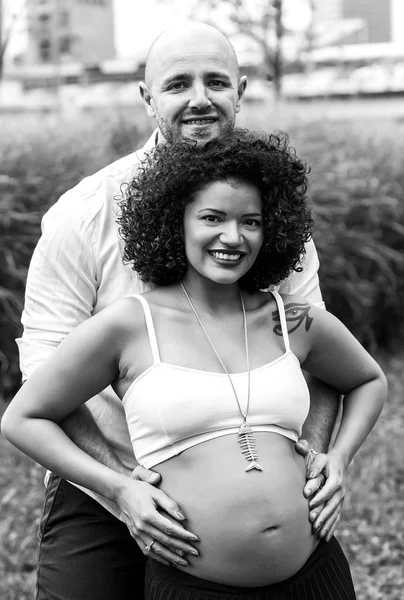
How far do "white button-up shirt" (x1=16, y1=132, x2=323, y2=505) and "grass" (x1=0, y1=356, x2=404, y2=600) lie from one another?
201 cm

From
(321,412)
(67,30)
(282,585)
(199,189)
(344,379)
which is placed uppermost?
(67,30)

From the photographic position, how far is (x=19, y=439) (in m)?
2.41

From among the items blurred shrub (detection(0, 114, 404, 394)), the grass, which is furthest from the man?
blurred shrub (detection(0, 114, 404, 394))

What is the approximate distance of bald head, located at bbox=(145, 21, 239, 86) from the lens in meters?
2.77

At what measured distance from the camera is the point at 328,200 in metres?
7.84

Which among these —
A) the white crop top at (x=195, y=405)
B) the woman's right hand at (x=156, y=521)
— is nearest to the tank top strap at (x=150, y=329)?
the white crop top at (x=195, y=405)

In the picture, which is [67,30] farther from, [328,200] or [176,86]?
[176,86]

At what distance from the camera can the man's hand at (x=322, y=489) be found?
239 cm

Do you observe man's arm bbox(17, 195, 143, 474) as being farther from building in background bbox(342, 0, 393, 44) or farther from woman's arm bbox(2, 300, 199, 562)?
building in background bbox(342, 0, 393, 44)

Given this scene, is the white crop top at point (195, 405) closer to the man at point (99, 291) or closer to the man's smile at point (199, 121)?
the man at point (99, 291)

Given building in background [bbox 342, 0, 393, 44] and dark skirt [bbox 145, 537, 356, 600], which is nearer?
dark skirt [bbox 145, 537, 356, 600]

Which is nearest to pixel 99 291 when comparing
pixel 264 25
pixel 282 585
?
pixel 282 585

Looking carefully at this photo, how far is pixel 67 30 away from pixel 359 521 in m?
9.08

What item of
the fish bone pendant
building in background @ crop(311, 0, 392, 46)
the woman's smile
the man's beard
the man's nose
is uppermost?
building in background @ crop(311, 0, 392, 46)
